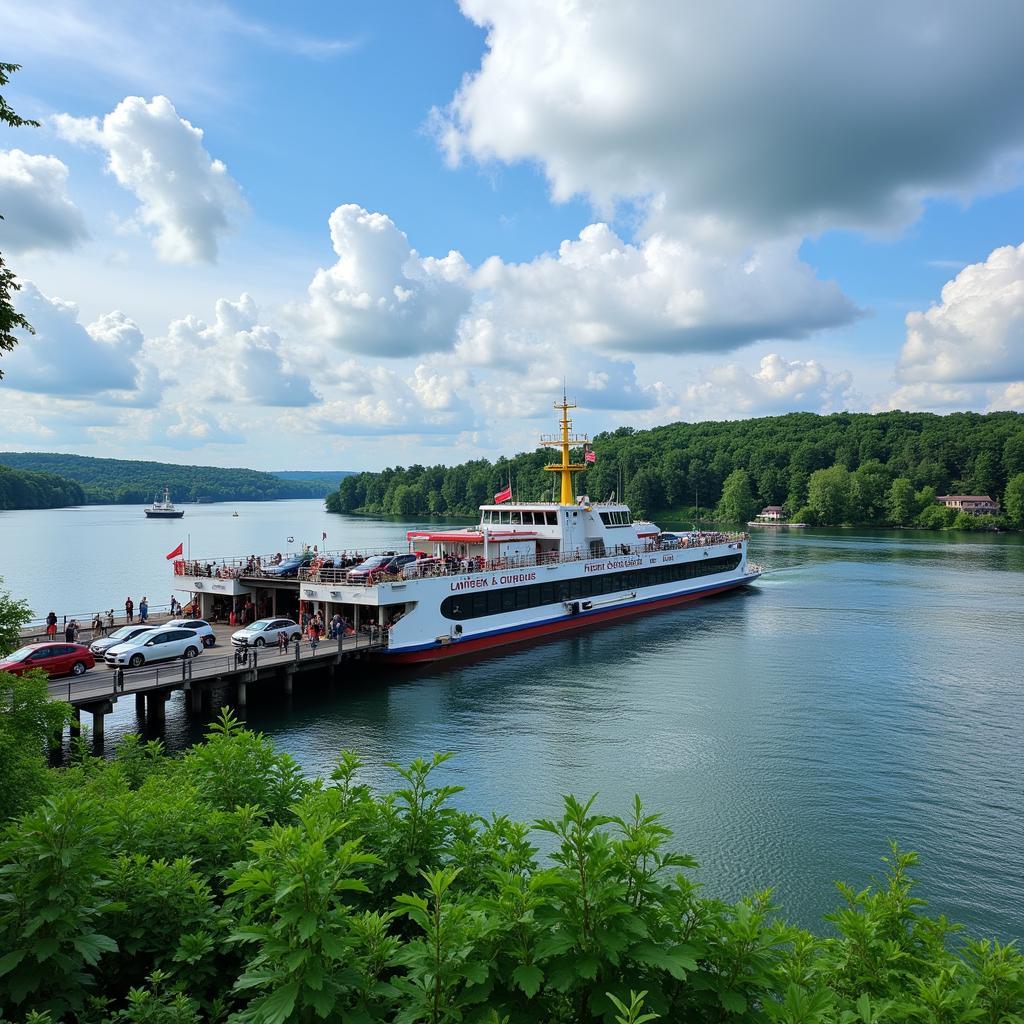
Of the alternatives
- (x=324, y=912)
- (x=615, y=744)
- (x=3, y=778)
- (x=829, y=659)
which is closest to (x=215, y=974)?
(x=324, y=912)

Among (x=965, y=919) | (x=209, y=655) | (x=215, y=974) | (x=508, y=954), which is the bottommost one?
(x=965, y=919)

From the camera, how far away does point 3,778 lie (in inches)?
365

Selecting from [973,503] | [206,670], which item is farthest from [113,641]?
[973,503]

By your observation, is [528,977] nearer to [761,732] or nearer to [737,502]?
[761,732]

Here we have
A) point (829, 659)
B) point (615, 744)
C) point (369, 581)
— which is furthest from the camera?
point (829, 659)

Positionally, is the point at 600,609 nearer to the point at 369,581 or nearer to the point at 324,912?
the point at 369,581

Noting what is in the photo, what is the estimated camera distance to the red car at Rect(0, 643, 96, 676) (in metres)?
24.0

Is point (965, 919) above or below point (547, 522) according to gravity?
below

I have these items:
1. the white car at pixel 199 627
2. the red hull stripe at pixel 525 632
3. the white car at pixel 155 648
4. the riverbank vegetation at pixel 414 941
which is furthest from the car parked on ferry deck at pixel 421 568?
the riverbank vegetation at pixel 414 941

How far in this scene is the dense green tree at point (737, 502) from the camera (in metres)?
141

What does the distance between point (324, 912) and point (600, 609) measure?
41640 mm

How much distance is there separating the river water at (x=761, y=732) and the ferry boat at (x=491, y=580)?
167 centimetres

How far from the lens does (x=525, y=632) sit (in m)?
40.4

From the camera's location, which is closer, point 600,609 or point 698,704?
point 698,704
